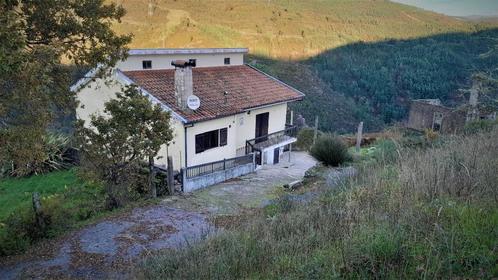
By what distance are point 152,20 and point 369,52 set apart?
43.1 m

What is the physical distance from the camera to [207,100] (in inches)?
747

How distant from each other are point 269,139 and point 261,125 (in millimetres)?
1003

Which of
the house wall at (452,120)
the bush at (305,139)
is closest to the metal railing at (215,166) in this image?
the bush at (305,139)

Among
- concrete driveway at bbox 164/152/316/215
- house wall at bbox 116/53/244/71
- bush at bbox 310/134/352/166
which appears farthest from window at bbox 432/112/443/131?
house wall at bbox 116/53/244/71

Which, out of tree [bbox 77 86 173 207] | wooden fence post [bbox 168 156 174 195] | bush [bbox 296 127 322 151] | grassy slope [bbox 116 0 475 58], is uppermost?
grassy slope [bbox 116 0 475 58]

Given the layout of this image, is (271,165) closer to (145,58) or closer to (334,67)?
(145,58)

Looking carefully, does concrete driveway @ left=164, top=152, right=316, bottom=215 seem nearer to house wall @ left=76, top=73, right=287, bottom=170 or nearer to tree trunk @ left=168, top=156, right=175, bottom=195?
tree trunk @ left=168, top=156, right=175, bottom=195

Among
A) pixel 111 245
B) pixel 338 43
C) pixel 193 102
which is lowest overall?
pixel 111 245

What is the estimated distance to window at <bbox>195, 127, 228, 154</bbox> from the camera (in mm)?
17641

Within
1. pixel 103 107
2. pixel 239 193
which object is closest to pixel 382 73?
pixel 103 107

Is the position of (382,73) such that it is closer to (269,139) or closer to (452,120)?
(452,120)

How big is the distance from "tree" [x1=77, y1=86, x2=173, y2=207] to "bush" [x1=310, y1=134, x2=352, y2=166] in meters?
10.3

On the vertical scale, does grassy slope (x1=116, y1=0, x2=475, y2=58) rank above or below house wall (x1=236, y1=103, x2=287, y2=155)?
above

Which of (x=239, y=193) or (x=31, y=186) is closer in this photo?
(x=239, y=193)
